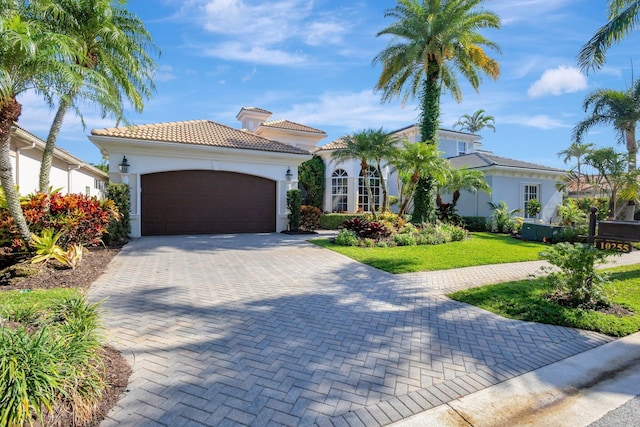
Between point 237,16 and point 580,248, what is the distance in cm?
1054

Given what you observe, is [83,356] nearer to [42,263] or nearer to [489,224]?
[42,263]

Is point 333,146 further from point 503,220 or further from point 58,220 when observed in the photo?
point 58,220

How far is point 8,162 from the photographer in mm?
6879

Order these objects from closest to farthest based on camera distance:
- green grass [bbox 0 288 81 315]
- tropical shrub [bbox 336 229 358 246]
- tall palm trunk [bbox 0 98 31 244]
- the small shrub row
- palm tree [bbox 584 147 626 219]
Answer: green grass [bbox 0 288 81 315]
tall palm trunk [bbox 0 98 31 244]
tropical shrub [bbox 336 229 358 246]
the small shrub row
palm tree [bbox 584 147 626 219]

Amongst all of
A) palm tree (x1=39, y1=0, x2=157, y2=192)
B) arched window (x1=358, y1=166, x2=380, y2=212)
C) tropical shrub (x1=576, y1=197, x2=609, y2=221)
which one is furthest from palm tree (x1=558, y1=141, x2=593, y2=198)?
palm tree (x1=39, y1=0, x2=157, y2=192)

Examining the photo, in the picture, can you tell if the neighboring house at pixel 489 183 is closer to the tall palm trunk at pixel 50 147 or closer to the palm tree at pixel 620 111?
the palm tree at pixel 620 111

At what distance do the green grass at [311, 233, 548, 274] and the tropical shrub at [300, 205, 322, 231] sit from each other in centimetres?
478

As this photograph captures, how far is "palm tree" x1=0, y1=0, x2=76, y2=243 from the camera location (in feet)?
17.7

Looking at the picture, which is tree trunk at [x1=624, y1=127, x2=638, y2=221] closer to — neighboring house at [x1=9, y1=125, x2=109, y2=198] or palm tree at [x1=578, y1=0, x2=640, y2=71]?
palm tree at [x1=578, y1=0, x2=640, y2=71]

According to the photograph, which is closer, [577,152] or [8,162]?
[8,162]

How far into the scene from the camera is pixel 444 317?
5.32 m

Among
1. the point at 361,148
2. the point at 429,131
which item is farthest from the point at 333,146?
the point at 429,131

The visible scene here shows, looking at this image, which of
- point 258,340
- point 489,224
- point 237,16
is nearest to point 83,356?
point 258,340

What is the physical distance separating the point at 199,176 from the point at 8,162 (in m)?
7.89
